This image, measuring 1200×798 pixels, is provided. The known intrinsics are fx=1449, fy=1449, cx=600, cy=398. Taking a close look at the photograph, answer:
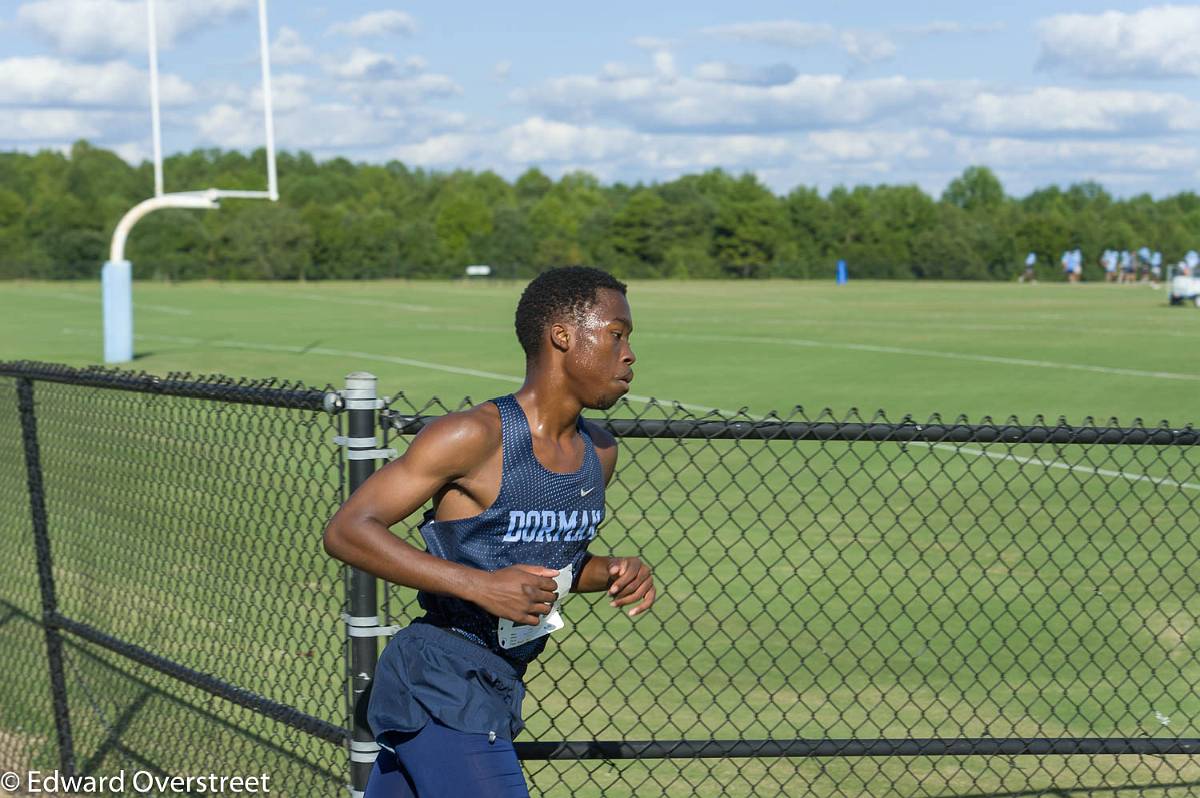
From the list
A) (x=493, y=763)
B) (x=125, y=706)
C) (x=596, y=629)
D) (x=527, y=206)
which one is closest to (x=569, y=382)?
(x=493, y=763)

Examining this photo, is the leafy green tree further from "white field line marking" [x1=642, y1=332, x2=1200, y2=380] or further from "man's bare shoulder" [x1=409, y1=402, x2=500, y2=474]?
"man's bare shoulder" [x1=409, y1=402, x2=500, y2=474]

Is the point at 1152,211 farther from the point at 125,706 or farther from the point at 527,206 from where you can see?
the point at 125,706

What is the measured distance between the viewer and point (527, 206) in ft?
460

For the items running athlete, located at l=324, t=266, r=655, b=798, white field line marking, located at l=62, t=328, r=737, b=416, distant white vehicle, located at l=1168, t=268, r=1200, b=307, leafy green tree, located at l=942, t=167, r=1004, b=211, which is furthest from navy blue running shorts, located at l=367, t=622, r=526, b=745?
leafy green tree, located at l=942, t=167, r=1004, b=211

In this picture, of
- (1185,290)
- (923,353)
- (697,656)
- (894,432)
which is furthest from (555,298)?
(1185,290)

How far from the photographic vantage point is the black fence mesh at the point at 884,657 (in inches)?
197

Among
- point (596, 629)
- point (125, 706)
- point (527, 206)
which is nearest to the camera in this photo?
point (125, 706)

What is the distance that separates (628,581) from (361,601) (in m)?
0.92

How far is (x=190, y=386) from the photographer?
5.03m

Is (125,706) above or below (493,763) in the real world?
below

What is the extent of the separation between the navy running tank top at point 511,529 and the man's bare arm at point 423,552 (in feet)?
0.36

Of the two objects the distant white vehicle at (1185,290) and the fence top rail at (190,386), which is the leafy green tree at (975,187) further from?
the fence top rail at (190,386)

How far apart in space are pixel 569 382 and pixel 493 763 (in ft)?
3.11

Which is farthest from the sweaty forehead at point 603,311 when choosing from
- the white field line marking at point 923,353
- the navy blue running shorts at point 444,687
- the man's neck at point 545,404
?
the white field line marking at point 923,353
